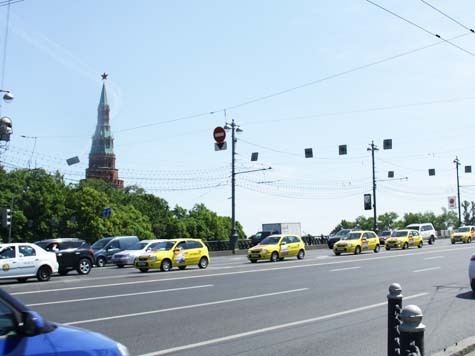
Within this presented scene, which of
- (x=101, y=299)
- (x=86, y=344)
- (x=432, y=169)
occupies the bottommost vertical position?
(x=101, y=299)

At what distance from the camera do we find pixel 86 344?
3.99m

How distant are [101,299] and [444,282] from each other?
1007cm

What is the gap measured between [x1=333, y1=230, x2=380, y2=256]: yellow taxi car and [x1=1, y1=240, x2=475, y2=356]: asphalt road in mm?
16212

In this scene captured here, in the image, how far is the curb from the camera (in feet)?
23.6

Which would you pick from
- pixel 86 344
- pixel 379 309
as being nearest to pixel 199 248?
pixel 379 309

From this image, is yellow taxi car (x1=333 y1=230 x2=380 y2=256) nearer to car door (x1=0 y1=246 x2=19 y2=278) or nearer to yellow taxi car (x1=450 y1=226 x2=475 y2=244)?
yellow taxi car (x1=450 y1=226 x2=475 y2=244)

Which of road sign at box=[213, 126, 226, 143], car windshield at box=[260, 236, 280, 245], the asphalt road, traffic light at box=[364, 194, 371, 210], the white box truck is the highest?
road sign at box=[213, 126, 226, 143]

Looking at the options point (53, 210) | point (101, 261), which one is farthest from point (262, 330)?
point (53, 210)

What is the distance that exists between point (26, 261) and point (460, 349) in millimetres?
16977

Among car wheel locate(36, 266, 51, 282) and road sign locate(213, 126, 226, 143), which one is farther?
road sign locate(213, 126, 226, 143)

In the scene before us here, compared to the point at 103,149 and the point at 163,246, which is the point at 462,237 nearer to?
the point at 163,246

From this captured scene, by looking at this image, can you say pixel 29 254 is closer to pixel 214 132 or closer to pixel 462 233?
pixel 214 132

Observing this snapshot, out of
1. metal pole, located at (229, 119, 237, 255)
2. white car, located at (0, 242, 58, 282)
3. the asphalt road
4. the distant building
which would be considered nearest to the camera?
the asphalt road

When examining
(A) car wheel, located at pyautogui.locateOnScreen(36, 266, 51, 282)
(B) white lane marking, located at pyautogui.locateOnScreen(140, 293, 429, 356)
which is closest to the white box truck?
(A) car wheel, located at pyautogui.locateOnScreen(36, 266, 51, 282)
